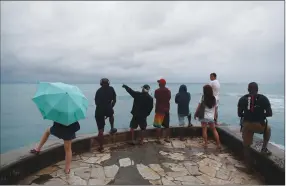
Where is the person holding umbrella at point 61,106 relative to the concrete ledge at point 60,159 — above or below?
above

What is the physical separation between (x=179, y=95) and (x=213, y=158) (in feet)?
8.14

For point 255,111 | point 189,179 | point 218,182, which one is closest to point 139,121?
point 189,179

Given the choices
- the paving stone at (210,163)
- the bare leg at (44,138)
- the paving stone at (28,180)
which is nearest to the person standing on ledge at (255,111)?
the paving stone at (210,163)

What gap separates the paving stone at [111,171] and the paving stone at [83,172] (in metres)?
0.35

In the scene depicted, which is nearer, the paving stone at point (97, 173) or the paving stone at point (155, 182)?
the paving stone at point (155, 182)

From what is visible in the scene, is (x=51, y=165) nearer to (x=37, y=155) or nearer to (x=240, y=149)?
(x=37, y=155)

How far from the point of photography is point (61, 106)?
13.1 ft

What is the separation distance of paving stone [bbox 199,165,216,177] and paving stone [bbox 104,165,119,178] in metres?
1.86

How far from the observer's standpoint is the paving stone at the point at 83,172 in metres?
4.53

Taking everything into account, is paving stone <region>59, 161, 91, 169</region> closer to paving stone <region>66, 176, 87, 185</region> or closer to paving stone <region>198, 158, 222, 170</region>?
paving stone <region>66, 176, 87, 185</region>

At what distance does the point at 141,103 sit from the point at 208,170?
2.42 metres

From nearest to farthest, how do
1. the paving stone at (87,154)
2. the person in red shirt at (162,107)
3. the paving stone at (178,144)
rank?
1. the paving stone at (87,154)
2. the paving stone at (178,144)
3. the person in red shirt at (162,107)

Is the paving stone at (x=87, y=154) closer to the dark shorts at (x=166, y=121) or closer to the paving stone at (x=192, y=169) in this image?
the paving stone at (x=192, y=169)

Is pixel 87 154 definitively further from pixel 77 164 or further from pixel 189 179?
pixel 189 179
